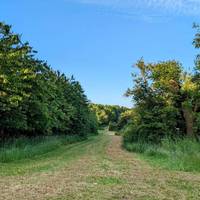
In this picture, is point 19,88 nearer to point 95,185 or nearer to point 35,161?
point 35,161

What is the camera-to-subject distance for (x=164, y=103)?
32312mm

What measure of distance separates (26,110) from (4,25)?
5422 mm

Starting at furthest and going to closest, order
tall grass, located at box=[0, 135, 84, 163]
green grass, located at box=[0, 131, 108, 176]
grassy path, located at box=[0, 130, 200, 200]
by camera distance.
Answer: tall grass, located at box=[0, 135, 84, 163]
green grass, located at box=[0, 131, 108, 176]
grassy path, located at box=[0, 130, 200, 200]

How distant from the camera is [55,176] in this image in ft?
40.9

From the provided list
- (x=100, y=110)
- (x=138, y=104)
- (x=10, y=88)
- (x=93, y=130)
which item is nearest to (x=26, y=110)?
(x=10, y=88)

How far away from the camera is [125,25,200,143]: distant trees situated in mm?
31511

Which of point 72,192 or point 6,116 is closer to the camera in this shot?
point 72,192

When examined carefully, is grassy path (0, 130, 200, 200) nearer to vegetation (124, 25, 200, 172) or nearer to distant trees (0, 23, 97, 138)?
distant trees (0, 23, 97, 138)

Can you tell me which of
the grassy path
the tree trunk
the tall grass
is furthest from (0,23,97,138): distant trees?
the tree trunk

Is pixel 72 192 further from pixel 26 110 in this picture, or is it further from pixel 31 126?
pixel 31 126

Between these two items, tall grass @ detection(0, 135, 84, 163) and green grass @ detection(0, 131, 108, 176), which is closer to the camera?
green grass @ detection(0, 131, 108, 176)

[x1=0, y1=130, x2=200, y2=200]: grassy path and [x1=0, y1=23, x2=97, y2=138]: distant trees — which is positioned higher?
[x1=0, y1=23, x2=97, y2=138]: distant trees

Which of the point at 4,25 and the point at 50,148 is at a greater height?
the point at 4,25

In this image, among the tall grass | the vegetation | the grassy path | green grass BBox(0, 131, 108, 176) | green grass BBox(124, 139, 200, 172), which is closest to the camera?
the grassy path
